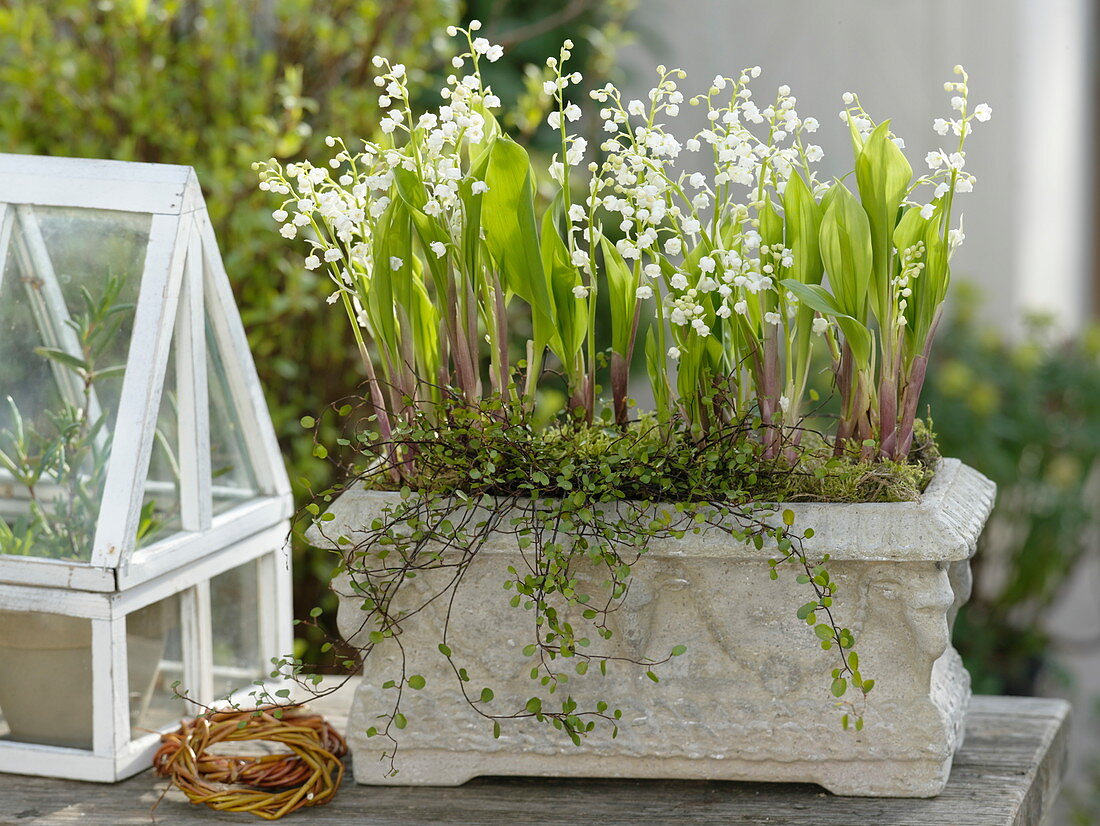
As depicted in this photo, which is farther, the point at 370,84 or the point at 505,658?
the point at 370,84

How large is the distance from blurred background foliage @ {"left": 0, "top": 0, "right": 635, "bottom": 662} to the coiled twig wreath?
2.33 ft

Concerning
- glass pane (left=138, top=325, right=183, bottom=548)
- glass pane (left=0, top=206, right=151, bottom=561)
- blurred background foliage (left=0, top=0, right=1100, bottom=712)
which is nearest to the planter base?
glass pane (left=138, top=325, right=183, bottom=548)

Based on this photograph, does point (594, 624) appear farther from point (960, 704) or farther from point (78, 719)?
point (78, 719)

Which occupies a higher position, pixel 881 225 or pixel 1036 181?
pixel 1036 181

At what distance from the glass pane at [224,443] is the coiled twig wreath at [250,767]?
24cm

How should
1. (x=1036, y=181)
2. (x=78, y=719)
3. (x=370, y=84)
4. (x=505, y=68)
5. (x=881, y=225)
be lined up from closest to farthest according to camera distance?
(x=881, y=225) < (x=78, y=719) < (x=370, y=84) < (x=505, y=68) < (x=1036, y=181)

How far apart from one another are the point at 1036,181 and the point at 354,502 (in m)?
2.94

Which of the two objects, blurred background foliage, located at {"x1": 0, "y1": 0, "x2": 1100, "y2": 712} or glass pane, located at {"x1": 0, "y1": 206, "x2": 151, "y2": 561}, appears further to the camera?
blurred background foliage, located at {"x1": 0, "y1": 0, "x2": 1100, "y2": 712}

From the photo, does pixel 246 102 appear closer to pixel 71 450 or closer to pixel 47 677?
pixel 71 450

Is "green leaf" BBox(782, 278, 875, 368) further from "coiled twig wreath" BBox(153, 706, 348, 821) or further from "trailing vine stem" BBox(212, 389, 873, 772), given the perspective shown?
"coiled twig wreath" BBox(153, 706, 348, 821)

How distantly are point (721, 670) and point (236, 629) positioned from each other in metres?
0.56

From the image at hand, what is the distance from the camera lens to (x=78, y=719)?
1.22 m

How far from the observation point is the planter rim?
1.08 metres

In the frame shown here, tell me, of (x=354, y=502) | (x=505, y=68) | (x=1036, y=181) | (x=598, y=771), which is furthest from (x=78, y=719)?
(x=1036, y=181)
